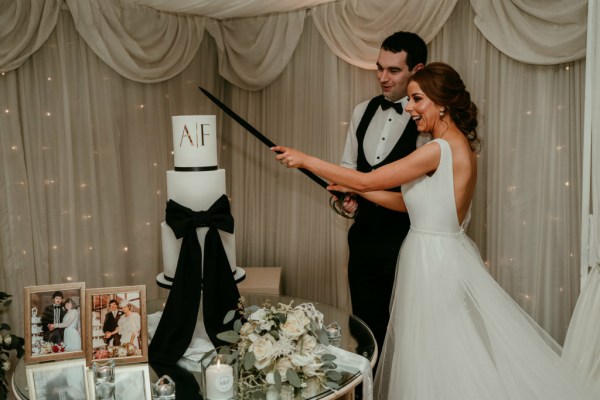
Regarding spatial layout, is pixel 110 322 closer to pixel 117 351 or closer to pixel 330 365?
pixel 117 351

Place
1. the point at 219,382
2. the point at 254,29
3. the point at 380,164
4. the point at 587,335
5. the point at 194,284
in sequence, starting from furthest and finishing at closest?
the point at 254,29, the point at 380,164, the point at 587,335, the point at 194,284, the point at 219,382

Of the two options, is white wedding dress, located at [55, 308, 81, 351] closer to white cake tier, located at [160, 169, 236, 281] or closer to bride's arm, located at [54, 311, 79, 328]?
bride's arm, located at [54, 311, 79, 328]

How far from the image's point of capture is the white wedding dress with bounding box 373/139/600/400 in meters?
1.96

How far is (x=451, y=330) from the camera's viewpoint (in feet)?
6.86

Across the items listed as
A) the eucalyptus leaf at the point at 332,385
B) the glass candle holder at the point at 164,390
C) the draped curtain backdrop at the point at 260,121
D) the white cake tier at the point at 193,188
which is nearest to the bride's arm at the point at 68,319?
the glass candle holder at the point at 164,390

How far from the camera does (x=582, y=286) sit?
7.68ft

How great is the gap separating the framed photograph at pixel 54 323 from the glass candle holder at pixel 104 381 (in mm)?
271

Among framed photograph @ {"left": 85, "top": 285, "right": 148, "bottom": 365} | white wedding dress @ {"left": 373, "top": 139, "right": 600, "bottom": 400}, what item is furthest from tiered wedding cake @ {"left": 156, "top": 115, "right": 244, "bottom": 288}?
white wedding dress @ {"left": 373, "top": 139, "right": 600, "bottom": 400}

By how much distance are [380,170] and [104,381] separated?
4.37 ft

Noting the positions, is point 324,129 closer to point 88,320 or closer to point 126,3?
Result: point 126,3

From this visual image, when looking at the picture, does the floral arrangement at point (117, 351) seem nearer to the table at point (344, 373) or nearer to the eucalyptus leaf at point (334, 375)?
the table at point (344, 373)

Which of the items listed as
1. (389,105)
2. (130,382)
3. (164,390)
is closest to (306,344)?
(164,390)

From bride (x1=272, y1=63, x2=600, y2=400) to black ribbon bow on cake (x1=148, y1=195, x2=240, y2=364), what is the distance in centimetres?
55

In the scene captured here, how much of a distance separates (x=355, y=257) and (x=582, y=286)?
1124mm
